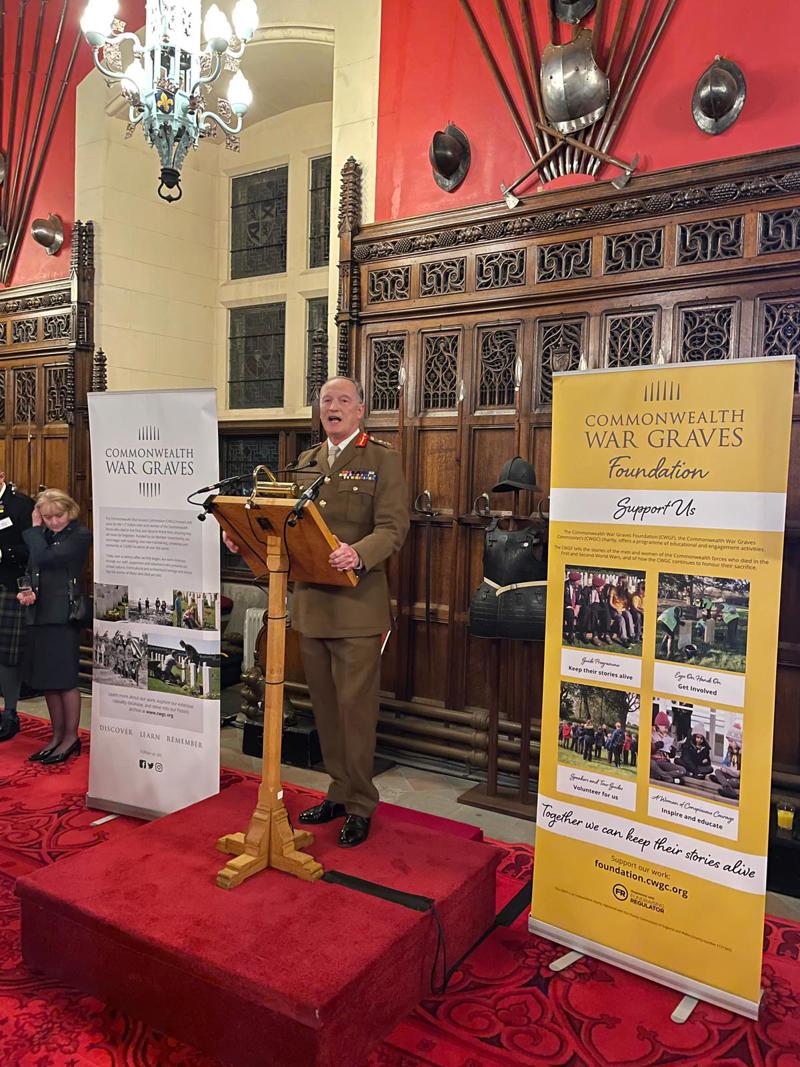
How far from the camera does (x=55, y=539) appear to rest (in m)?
4.24

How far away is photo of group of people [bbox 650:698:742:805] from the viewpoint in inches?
88.3

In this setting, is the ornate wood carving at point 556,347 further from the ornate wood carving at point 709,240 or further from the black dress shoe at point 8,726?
the black dress shoe at point 8,726

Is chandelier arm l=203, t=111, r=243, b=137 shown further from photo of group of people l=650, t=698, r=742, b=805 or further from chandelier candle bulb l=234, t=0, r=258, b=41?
photo of group of people l=650, t=698, r=742, b=805

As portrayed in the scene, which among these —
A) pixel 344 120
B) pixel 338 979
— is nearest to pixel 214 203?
pixel 344 120

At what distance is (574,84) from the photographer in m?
3.86

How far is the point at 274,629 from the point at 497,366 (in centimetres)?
238

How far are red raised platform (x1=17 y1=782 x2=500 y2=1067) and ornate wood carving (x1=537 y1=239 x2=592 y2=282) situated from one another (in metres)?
2.78

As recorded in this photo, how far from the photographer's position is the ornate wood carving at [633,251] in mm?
3840

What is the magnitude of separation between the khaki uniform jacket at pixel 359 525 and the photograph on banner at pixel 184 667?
0.49 metres

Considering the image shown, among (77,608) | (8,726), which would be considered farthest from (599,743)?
(8,726)

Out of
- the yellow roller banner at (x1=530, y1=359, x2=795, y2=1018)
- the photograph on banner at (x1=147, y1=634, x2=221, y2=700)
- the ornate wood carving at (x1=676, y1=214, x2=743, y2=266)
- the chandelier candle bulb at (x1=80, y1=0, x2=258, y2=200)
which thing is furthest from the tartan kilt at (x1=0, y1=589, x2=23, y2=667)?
the ornate wood carving at (x1=676, y1=214, x2=743, y2=266)

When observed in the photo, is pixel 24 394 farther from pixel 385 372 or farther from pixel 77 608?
pixel 385 372

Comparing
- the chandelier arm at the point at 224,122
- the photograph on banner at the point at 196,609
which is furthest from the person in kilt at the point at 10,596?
the chandelier arm at the point at 224,122

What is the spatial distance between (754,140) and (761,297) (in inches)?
27.5
